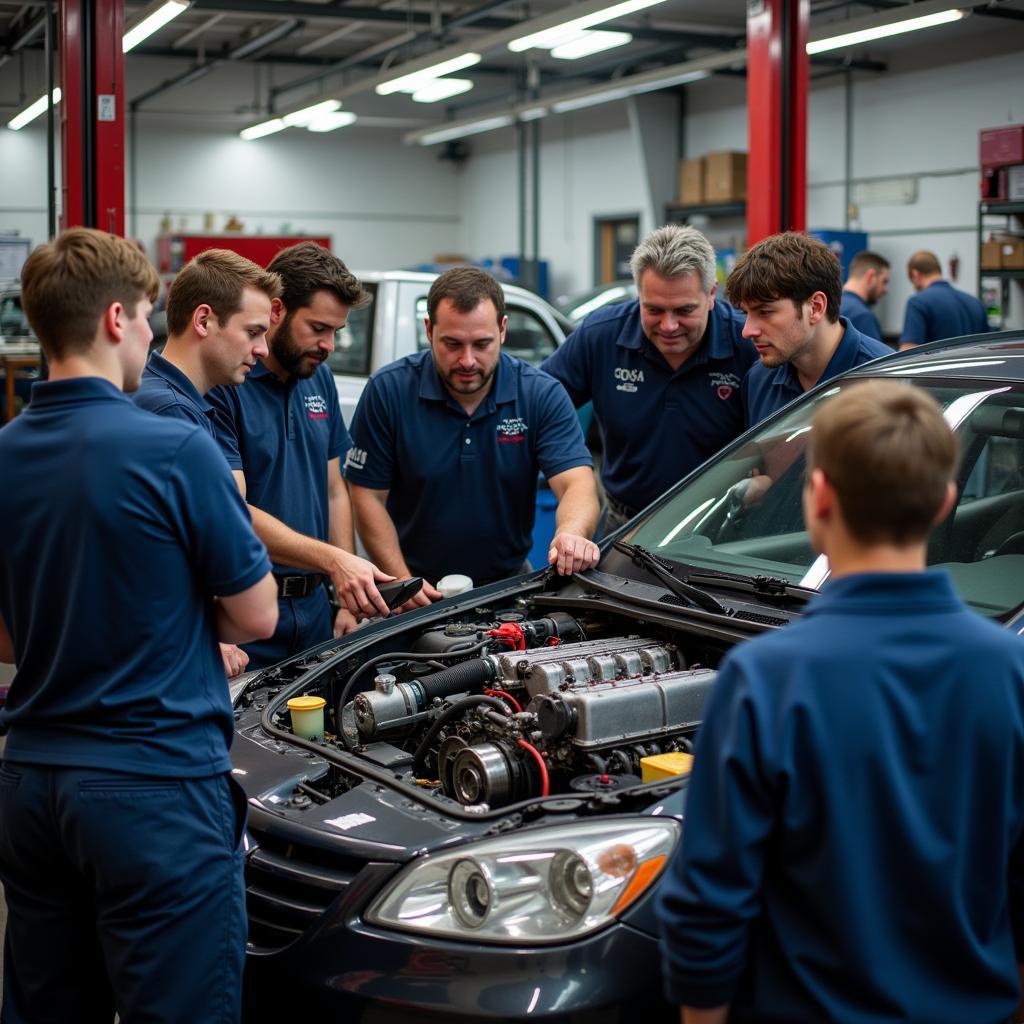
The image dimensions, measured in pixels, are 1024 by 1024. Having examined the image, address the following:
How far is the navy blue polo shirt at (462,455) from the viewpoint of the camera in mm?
3803

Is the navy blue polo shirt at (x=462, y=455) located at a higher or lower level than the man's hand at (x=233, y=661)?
higher

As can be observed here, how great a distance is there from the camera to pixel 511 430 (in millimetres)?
3822

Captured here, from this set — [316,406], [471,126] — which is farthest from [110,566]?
[471,126]

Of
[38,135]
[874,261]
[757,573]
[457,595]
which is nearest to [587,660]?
[757,573]

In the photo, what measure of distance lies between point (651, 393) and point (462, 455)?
694 millimetres

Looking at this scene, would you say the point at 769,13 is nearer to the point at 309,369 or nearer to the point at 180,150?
the point at 309,369

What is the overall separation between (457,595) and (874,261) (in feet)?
24.6

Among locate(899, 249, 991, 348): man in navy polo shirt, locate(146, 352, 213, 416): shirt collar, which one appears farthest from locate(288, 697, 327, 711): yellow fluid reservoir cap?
locate(899, 249, 991, 348): man in navy polo shirt

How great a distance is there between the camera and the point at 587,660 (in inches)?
102

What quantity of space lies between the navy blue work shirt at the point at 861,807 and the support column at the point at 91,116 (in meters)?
6.24

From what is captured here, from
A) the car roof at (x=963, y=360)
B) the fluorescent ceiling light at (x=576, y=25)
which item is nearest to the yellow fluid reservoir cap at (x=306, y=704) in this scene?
the car roof at (x=963, y=360)

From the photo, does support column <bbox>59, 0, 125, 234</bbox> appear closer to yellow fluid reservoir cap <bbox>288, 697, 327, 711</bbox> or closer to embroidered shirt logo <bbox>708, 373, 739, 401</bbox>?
embroidered shirt logo <bbox>708, 373, 739, 401</bbox>

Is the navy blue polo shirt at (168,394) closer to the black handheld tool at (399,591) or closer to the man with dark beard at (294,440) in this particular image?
the man with dark beard at (294,440)

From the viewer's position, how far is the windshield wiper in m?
2.69
